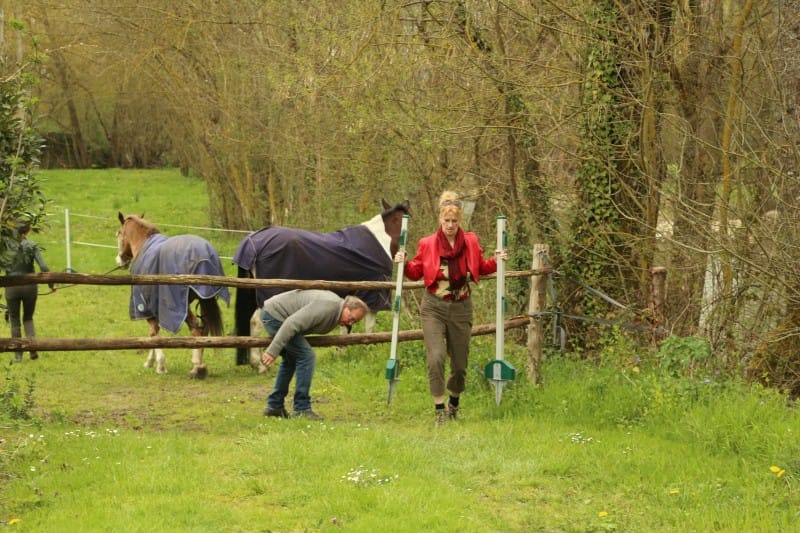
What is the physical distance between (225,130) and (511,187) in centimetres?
1040

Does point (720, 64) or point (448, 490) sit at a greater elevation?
point (720, 64)

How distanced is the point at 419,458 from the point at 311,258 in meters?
5.12

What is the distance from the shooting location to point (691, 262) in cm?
884

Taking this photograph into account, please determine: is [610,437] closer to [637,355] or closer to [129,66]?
[637,355]

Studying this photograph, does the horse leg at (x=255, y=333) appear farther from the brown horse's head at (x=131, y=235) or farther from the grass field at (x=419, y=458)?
the brown horse's head at (x=131, y=235)

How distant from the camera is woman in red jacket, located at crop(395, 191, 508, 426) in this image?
759 cm

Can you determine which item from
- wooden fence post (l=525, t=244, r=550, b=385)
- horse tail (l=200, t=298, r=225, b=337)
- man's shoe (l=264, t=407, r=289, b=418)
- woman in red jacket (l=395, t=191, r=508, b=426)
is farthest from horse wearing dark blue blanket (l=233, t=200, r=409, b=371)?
woman in red jacket (l=395, t=191, r=508, b=426)

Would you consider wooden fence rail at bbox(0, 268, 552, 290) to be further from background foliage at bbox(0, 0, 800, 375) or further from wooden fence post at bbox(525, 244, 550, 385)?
background foliage at bbox(0, 0, 800, 375)

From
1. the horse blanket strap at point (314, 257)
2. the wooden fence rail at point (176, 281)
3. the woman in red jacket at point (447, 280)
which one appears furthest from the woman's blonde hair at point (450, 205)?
the horse blanket strap at point (314, 257)

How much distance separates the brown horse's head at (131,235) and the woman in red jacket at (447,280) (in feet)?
17.8

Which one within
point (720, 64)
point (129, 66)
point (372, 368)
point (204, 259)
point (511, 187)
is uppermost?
point (129, 66)

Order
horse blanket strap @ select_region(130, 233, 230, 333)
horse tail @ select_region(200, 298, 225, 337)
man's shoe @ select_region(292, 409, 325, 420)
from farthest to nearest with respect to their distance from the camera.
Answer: horse tail @ select_region(200, 298, 225, 337) < horse blanket strap @ select_region(130, 233, 230, 333) < man's shoe @ select_region(292, 409, 325, 420)

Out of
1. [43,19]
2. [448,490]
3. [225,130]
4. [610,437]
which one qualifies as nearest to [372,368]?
[610,437]

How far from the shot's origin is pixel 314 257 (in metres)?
11.3
